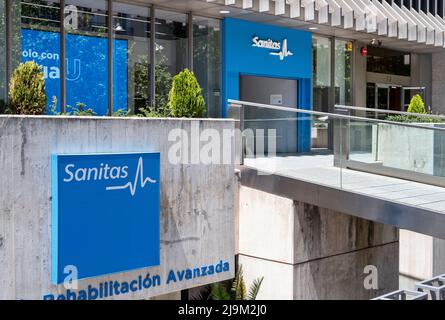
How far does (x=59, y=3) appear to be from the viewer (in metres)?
12.1

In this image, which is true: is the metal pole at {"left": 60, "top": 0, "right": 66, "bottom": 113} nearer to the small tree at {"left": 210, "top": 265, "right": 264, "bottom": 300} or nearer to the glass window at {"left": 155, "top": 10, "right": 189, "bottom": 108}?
the glass window at {"left": 155, "top": 10, "right": 189, "bottom": 108}

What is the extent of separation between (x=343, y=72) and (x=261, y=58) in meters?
4.20

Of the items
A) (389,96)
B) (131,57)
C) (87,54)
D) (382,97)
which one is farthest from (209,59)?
(389,96)

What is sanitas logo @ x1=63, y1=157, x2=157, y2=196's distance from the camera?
24.8 feet

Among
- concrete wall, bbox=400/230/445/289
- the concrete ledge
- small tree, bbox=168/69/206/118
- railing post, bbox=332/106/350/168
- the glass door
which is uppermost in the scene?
the glass door

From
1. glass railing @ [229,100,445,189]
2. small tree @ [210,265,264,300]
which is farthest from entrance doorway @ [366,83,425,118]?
small tree @ [210,265,264,300]

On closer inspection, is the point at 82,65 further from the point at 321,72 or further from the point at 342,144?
the point at 321,72

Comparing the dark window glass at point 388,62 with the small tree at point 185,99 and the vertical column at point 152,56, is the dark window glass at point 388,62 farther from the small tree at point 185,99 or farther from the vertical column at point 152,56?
the small tree at point 185,99

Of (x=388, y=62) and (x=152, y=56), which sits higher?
(x=388, y=62)

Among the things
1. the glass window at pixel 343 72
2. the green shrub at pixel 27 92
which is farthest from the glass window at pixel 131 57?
the glass window at pixel 343 72

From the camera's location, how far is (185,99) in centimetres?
984

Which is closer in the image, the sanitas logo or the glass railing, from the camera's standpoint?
the sanitas logo

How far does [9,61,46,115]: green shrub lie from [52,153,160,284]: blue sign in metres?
1.09
